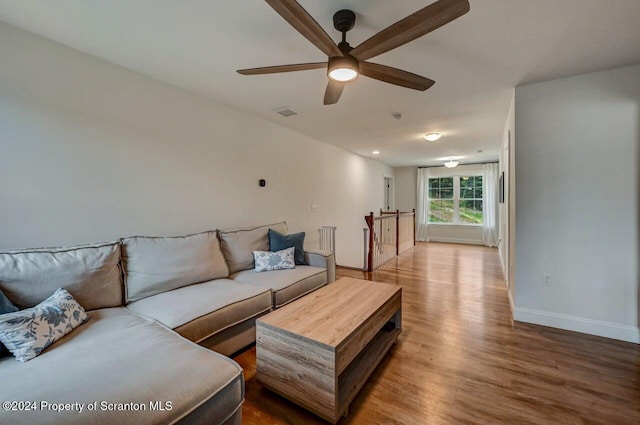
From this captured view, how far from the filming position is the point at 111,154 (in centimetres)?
220

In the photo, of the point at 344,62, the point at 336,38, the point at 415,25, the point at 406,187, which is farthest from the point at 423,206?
the point at 415,25

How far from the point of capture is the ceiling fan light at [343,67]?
1.58 metres

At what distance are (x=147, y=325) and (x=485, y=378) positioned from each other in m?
2.27

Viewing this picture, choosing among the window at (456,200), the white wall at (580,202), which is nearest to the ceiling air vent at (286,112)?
the white wall at (580,202)

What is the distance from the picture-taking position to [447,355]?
210 cm

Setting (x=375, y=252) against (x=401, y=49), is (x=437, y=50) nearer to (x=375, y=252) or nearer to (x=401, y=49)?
(x=401, y=49)

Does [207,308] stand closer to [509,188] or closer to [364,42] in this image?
[364,42]

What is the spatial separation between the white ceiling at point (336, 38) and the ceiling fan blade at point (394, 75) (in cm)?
29

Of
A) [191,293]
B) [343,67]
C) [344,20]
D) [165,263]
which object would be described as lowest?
[191,293]

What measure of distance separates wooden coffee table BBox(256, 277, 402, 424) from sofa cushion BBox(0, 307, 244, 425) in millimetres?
391

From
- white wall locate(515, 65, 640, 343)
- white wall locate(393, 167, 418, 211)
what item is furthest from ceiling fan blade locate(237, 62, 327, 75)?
white wall locate(393, 167, 418, 211)

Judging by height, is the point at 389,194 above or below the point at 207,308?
above

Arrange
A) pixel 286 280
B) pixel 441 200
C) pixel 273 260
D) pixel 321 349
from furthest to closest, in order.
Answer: pixel 441 200 < pixel 273 260 < pixel 286 280 < pixel 321 349

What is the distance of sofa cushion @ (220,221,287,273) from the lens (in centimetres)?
278
